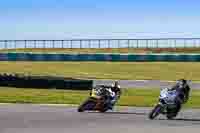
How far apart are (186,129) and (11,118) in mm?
4804

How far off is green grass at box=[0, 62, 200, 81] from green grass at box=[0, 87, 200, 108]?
48.2 ft

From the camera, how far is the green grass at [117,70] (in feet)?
143

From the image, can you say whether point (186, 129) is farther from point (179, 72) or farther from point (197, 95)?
point (179, 72)

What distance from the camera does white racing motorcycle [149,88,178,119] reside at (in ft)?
52.0

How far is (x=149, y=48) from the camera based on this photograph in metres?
69.1

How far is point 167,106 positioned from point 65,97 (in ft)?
28.3

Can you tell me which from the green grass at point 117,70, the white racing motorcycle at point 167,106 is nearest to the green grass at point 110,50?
the green grass at point 117,70

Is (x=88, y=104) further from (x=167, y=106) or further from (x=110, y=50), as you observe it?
(x=110, y=50)

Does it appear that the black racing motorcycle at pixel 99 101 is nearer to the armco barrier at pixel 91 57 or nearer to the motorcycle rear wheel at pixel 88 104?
the motorcycle rear wheel at pixel 88 104

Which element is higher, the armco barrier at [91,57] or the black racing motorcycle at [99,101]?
the armco barrier at [91,57]

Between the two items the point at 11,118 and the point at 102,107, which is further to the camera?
the point at 102,107

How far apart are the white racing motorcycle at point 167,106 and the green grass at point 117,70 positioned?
82.6ft

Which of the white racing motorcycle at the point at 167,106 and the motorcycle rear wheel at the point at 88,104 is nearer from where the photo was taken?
the white racing motorcycle at the point at 167,106

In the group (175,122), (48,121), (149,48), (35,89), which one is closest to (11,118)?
(48,121)
